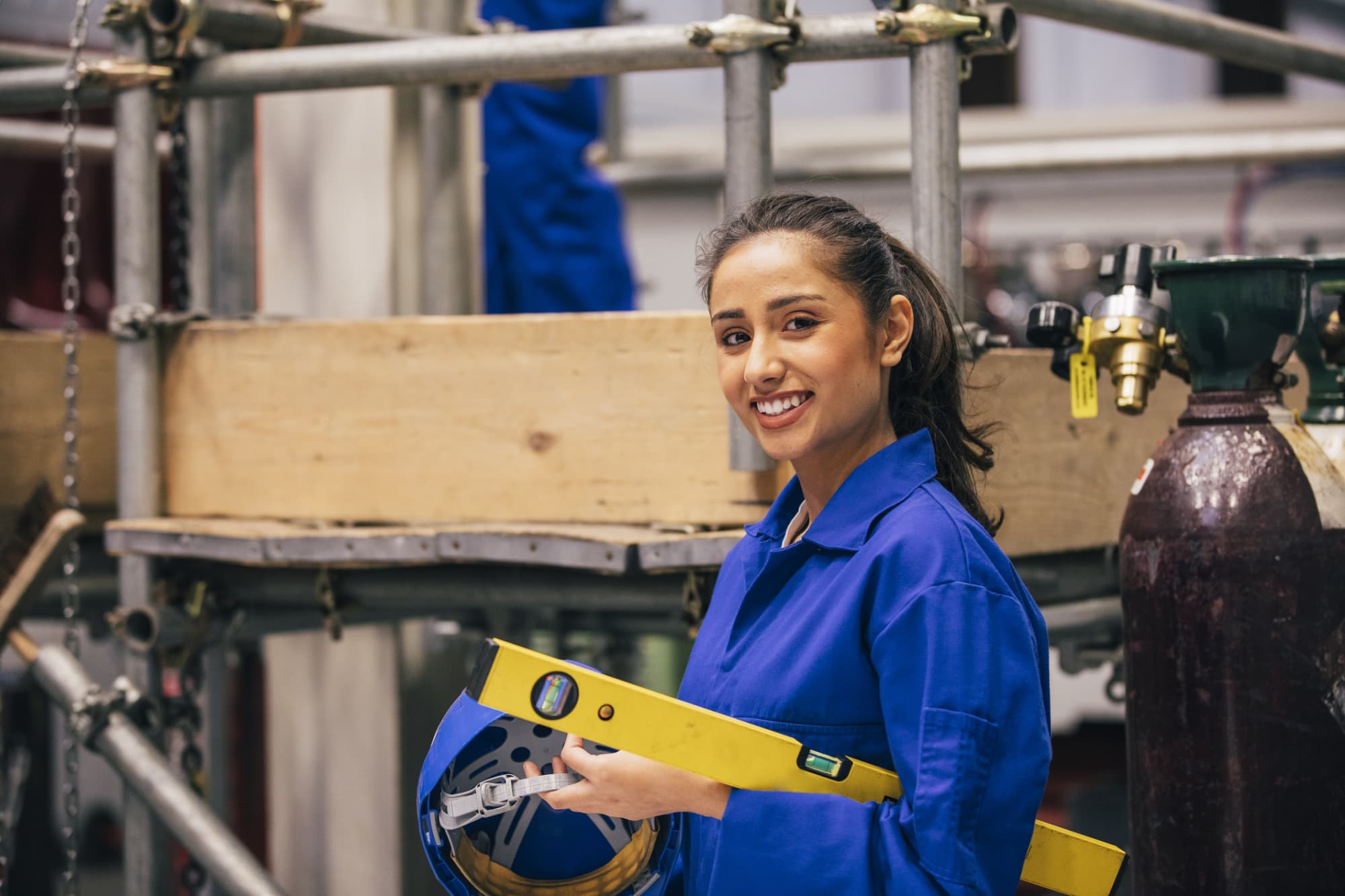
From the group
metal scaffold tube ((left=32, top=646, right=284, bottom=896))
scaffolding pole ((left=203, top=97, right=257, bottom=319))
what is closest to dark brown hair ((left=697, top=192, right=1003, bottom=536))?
metal scaffold tube ((left=32, top=646, right=284, bottom=896))

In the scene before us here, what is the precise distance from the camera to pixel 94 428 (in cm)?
294

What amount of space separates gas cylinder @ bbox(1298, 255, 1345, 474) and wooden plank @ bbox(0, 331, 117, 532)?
219 cm

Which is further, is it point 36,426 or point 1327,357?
point 36,426

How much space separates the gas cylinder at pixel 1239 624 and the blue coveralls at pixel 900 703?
588mm

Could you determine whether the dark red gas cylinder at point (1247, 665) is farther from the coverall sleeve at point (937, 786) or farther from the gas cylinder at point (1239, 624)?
the coverall sleeve at point (937, 786)

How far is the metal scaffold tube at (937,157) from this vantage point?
6.83 feet

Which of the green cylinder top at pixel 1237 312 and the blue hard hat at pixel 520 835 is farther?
the green cylinder top at pixel 1237 312

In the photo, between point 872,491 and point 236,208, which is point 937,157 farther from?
point 236,208

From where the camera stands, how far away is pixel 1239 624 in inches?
74.5

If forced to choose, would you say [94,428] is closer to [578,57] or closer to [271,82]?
[271,82]

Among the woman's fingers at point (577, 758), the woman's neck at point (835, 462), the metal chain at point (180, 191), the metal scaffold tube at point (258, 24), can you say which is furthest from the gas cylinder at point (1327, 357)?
the metal chain at point (180, 191)

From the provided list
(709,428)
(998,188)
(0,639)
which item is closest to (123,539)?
(0,639)

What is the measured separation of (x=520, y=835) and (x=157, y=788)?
1.02 metres

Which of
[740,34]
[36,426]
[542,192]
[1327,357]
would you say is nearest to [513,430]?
[740,34]
